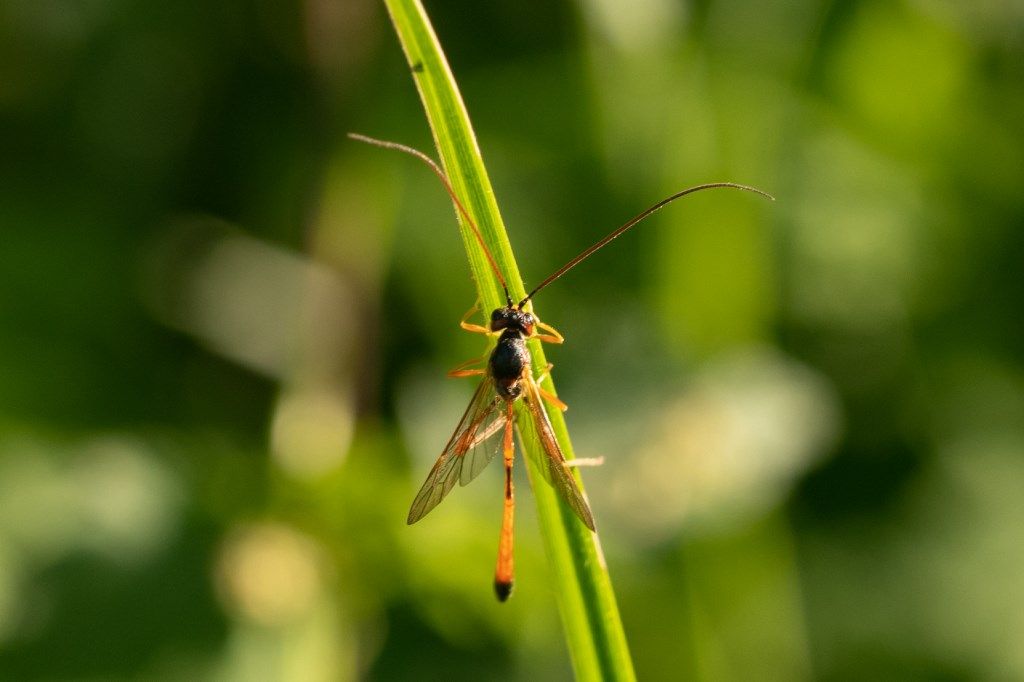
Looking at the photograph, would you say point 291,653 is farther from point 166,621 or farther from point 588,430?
point 588,430

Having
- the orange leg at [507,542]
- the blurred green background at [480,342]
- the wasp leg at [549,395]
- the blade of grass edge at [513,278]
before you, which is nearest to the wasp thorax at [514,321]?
the wasp leg at [549,395]

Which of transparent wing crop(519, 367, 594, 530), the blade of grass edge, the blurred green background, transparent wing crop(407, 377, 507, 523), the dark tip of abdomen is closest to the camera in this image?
the blade of grass edge

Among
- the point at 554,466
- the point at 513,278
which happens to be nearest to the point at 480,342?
the point at 554,466

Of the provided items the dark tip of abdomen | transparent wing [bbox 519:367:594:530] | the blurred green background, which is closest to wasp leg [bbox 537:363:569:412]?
transparent wing [bbox 519:367:594:530]

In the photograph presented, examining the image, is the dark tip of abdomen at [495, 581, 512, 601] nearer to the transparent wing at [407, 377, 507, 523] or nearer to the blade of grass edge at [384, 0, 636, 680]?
the transparent wing at [407, 377, 507, 523]

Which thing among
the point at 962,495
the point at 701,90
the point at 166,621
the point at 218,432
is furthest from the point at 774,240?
the point at 166,621

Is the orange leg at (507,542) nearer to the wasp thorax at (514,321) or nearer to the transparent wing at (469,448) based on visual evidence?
the transparent wing at (469,448)
